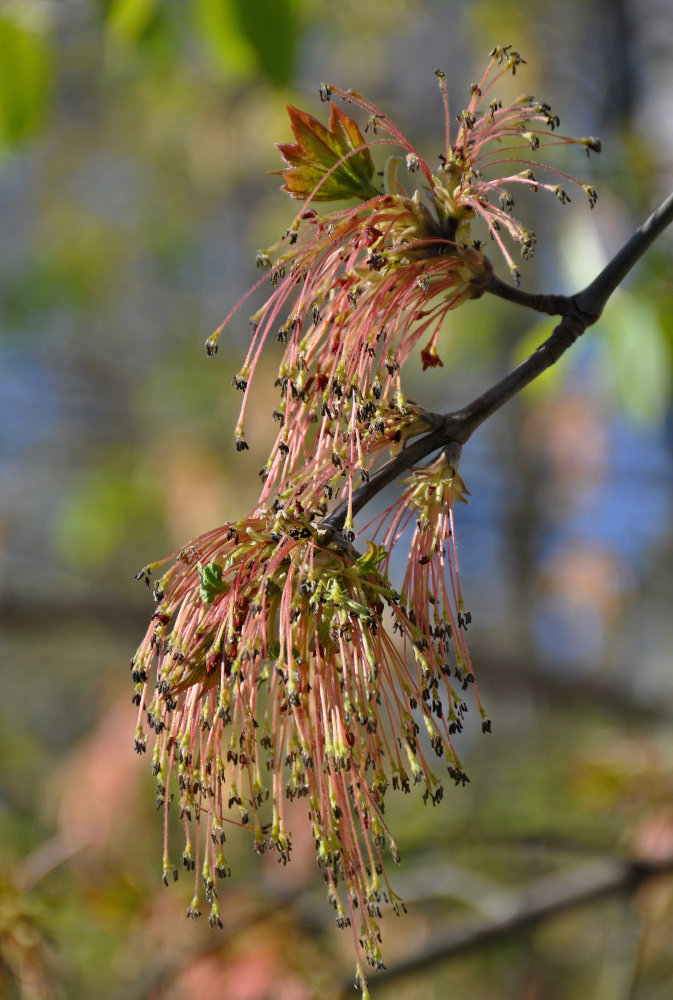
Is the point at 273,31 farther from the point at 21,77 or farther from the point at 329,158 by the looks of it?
the point at 329,158

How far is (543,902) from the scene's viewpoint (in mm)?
1886

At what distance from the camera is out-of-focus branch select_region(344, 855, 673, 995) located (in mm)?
1744

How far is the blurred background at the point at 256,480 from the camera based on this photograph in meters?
1.92

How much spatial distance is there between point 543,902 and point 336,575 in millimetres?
1352

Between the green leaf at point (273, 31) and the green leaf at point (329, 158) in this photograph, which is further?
the green leaf at point (273, 31)

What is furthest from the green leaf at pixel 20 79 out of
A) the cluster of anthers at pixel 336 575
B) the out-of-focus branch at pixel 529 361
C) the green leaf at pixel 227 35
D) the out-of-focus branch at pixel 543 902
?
the out-of-focus branch at pixel 543 902

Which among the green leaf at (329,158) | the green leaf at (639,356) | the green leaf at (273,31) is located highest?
the green leaf at (273,31)

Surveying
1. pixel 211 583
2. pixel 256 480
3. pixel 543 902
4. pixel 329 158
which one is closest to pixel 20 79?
pixel 329 158

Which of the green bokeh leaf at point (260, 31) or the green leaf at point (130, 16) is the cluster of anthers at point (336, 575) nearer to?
the green bokeh leaf at point (260, 31)

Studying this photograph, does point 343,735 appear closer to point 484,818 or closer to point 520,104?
point 520,104

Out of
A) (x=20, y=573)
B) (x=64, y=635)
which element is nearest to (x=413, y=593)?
(x=64, y=635)

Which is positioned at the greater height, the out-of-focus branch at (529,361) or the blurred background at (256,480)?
the blurred background at (256,480)

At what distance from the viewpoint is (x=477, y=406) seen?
2.73ft

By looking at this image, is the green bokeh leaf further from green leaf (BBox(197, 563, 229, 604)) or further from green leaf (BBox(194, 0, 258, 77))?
green leaf (BBox(197, 563, 229, 604))
